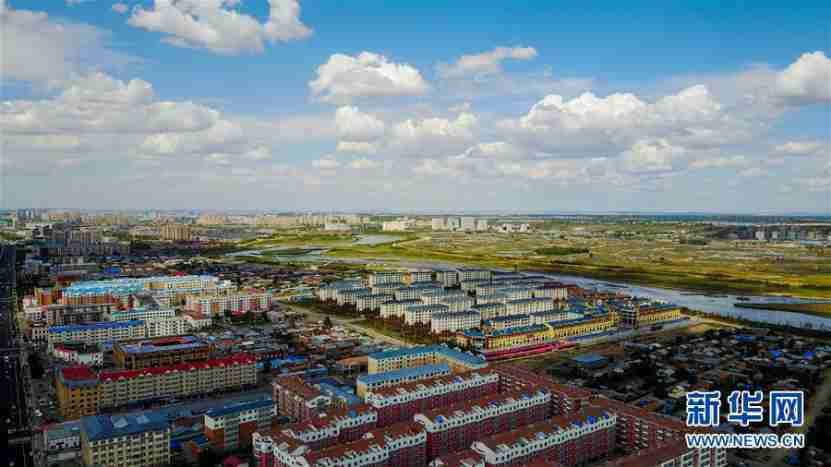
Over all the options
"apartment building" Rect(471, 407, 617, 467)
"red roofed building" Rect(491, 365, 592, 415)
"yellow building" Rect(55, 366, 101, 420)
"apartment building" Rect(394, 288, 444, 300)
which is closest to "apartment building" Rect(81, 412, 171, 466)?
"yellow building" Rect(55, 366, 101, 420)

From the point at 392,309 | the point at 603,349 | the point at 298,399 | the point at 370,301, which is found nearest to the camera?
the point at 298,399

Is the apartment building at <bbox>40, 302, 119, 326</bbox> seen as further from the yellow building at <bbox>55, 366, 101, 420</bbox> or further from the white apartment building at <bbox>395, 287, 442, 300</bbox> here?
the white apartment building at <bbox>395, 287, 442, 300</bbox>

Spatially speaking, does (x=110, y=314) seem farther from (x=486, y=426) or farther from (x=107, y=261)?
(x=107, y=261)

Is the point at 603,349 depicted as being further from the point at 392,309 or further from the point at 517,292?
the point at 392,309

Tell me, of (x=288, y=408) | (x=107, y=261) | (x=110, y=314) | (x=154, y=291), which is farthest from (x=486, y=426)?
(x=107, y=261)

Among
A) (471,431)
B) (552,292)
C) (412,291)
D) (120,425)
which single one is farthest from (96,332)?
(552,292)

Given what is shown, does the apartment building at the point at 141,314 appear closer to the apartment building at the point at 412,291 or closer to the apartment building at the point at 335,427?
the apartment building at the point at 412,291
